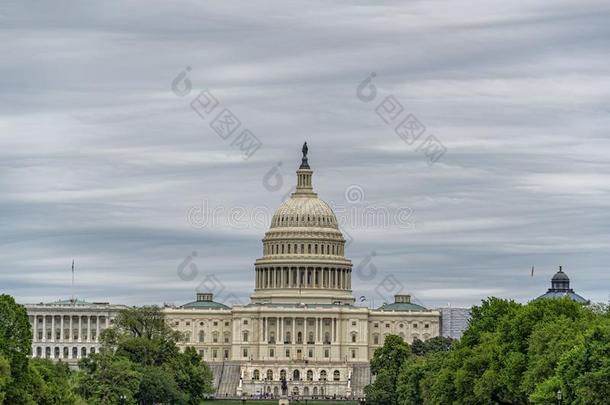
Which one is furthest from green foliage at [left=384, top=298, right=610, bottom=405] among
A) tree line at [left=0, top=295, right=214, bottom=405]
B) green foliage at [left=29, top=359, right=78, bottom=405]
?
green foliage at [left=29, top=359, right=78, bottom=405]

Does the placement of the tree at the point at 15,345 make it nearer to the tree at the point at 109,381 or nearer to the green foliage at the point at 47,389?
the green foliage at the point at 47,389

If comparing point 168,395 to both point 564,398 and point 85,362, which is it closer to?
point 85,362

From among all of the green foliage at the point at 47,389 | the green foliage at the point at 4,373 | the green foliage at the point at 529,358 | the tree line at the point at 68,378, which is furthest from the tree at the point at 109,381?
the green foliage at the point at 4,373

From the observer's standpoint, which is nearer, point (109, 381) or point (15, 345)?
point (15, 345)

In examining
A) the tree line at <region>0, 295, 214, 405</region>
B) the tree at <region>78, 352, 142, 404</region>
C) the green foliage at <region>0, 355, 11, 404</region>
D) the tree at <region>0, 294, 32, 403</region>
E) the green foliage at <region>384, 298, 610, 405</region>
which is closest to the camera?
the green foliage at <region>384, 298, 610, 405</region>

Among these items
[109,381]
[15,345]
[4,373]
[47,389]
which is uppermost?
[109,381]

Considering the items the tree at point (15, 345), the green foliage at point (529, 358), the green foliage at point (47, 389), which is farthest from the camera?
the green foliage at point (47, 389)

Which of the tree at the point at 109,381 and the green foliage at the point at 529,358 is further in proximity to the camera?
the tree at the point at 109,381

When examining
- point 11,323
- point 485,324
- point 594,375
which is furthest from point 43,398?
point 485,324

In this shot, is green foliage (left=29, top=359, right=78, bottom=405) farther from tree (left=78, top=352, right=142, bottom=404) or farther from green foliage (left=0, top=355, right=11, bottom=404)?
tree (left=78, top=352, right=142, bottom=404)

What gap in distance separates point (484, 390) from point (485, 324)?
22584 mm

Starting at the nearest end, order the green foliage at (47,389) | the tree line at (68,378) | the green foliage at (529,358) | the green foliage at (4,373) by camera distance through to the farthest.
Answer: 1. the green foliage at (529,358)
2. the green foliage at (4,373)
3. the tree line at (68,378)
4. the green foliage at (47,389)

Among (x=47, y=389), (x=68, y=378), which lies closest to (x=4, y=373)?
(x=47, y=389)

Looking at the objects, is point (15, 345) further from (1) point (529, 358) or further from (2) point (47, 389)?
(1) point (529, 358)
